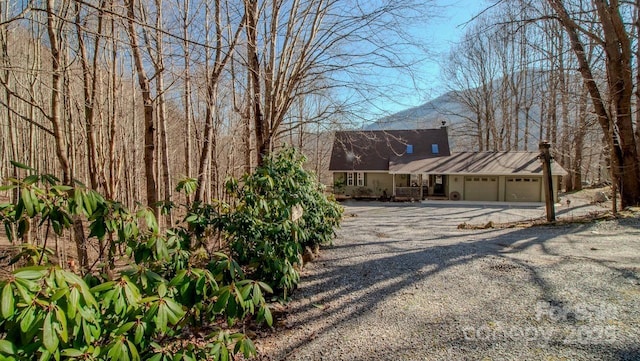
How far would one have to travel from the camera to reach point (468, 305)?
3375mm

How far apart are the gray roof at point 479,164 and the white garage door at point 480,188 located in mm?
639

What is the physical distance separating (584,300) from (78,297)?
14.5 feet

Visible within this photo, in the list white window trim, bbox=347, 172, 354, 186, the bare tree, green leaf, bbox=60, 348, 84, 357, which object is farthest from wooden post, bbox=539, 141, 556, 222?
white window trim, bbox=347, 172, 354, 186

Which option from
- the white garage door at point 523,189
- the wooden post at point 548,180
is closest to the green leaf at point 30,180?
the wooden post at point 548,180

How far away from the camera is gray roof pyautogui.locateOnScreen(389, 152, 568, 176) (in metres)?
18.2

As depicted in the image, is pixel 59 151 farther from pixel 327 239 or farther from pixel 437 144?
pixel 437 144

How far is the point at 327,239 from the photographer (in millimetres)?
5699

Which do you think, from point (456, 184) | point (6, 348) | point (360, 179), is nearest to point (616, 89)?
point (456, 184)

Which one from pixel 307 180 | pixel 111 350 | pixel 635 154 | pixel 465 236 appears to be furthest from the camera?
pixel 635 154

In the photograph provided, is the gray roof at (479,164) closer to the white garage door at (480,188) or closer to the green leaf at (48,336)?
the white garage door at (480,188)

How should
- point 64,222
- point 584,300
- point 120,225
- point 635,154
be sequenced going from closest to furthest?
1. point 64,222
2. point 120,225
3. point 584,300
4. point 635,154

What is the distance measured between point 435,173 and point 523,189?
16.7 feet

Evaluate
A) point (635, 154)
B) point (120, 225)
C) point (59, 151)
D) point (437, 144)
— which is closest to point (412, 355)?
point (120, 225)

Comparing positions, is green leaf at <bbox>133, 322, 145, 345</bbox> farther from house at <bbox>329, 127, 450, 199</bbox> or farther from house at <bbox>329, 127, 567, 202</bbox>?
house at <bbox>329, 127, 450, 199</bbox>
